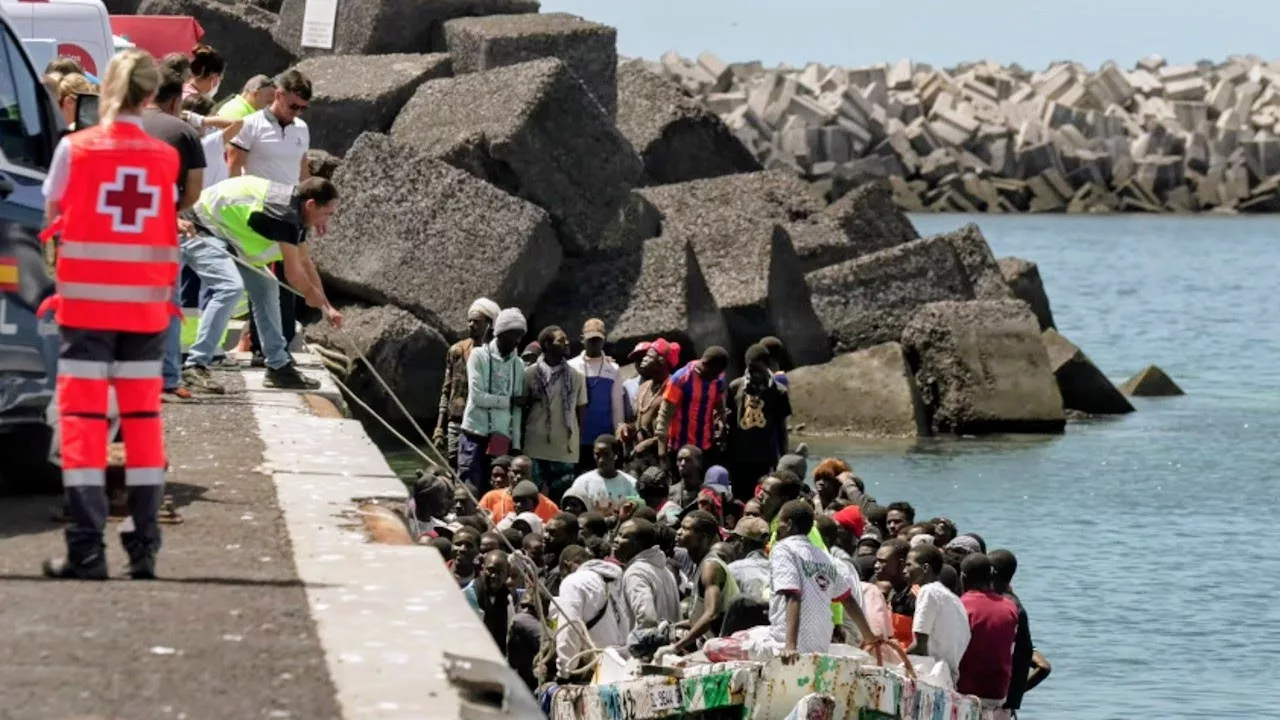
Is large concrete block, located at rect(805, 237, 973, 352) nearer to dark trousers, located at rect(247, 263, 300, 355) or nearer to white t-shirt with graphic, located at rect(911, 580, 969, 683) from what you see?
dark trousers, located at rect(247, 263, 300, 355)

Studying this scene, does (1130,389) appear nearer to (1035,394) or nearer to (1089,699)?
(1035,394)

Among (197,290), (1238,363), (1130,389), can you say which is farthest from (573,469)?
(1238,363)

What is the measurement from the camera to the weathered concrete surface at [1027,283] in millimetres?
37469

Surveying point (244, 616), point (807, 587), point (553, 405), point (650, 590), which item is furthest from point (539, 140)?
point (244, 616)

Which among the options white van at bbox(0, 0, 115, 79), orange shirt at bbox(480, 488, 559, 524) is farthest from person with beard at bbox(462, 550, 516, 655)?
white van at bbox(0, 0, 115, 79)

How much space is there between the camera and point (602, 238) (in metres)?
26.6

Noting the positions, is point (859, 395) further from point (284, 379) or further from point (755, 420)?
point (284, 379)

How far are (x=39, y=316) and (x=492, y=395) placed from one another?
8265 mm

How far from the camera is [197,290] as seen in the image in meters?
14.9

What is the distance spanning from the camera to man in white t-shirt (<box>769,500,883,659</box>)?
12969 mm

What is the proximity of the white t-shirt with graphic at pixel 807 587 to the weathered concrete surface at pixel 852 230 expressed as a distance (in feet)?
59.5

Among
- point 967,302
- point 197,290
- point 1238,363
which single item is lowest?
point 1238,363

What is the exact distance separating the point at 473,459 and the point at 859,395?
12242 mm

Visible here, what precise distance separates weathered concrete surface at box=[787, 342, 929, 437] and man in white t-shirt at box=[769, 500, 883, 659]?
52.9 feet
